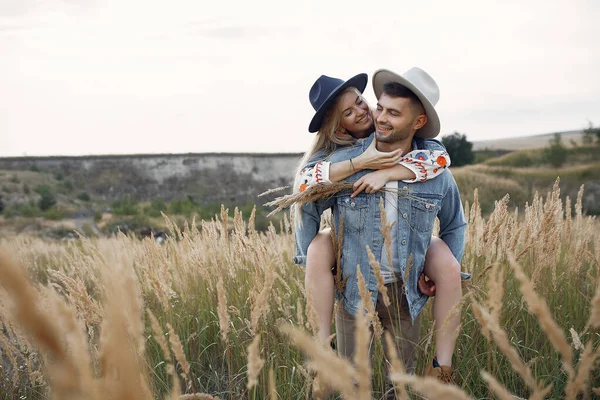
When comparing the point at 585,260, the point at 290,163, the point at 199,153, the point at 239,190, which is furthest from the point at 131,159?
the point at 585,260

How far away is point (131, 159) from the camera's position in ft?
164

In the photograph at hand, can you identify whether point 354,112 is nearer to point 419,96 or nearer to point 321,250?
point 419,96

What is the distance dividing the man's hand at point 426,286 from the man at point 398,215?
1.0 inches

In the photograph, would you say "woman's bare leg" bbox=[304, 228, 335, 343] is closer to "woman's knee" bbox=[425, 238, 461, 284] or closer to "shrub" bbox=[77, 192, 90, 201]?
"woman's knee" bbox=[425, 238, 461, 284]

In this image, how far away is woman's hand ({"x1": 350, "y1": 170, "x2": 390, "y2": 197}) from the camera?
247cm

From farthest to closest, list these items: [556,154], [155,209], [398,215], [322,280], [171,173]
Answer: [171,173], [556,154], [155,209], [398,215], [322,280]

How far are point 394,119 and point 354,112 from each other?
0.32m

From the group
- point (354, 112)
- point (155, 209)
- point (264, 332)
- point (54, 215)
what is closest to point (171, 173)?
point (155, 209)

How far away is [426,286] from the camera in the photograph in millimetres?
2559

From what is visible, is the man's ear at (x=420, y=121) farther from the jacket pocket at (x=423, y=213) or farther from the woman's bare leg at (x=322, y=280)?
the woman's bare leg at (x=322, y=280)

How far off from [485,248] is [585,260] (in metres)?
1.12

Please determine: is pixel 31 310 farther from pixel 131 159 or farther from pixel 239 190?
pixel 131 159

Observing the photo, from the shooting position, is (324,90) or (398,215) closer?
(398,215)

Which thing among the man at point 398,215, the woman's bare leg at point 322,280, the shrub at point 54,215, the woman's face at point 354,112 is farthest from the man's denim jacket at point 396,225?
the shrub at point 54,215
